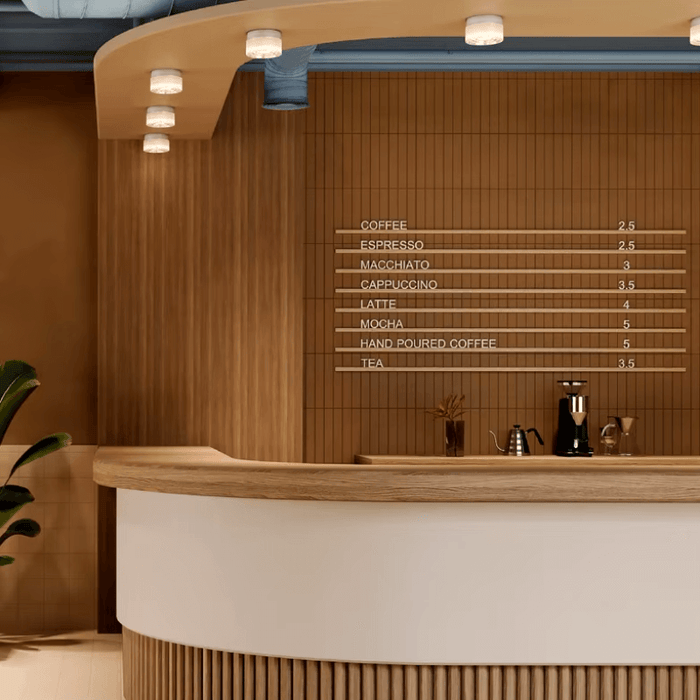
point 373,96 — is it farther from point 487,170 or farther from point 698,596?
point 698,596

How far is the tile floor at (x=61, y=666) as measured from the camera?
14.5ft

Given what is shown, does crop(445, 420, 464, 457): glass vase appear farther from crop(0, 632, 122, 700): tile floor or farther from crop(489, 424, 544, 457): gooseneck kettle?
crop(0, 632, 122, 700): tile floor

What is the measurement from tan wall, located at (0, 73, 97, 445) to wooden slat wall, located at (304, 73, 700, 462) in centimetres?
121

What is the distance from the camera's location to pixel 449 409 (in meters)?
5.34

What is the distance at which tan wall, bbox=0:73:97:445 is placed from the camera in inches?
217

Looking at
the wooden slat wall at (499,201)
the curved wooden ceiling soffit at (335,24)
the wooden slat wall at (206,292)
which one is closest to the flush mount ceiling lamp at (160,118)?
the curved wooden ceiling soffit at (335,24)

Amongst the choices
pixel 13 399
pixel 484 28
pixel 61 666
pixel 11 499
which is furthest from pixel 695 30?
pixel 61 666

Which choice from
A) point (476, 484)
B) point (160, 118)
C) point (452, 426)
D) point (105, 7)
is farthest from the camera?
point (452, 426)

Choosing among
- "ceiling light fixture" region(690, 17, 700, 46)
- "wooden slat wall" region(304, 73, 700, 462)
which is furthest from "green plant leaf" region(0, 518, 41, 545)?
"ceiling light fixture" region(690, 17, 700, 46)

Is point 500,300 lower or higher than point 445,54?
lower

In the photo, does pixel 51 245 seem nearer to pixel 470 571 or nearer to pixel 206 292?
pixel 206 292

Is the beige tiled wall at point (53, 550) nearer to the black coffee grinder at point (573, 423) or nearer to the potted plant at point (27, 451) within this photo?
the potted plant at point (27, 451)

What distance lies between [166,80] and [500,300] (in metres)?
2.33

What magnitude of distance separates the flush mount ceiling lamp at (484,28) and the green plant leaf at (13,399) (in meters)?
2.73
